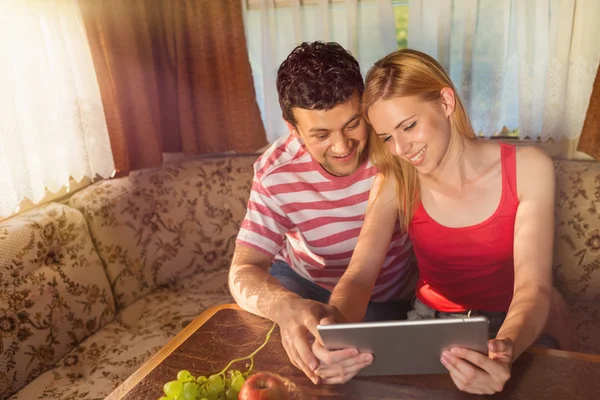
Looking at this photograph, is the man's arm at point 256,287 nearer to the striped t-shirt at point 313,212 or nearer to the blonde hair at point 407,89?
the striped t-shirt at point 313,212

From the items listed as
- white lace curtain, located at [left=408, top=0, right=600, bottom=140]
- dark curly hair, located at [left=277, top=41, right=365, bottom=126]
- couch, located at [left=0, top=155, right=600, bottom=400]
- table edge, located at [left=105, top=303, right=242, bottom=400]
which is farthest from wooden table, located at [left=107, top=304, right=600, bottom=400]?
white lace curtain, located at [left=408, top=0, right=600, bottom=140]

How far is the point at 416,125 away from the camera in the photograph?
1.33 meters

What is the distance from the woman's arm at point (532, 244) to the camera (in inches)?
45.8

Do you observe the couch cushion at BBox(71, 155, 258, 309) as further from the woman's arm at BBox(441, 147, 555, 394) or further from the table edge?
the woman's arm at BBox(441, 147, 555, 394)

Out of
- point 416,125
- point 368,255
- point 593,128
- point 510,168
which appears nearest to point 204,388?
point 368,255

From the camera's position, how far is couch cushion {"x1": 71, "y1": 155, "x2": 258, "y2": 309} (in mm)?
2262

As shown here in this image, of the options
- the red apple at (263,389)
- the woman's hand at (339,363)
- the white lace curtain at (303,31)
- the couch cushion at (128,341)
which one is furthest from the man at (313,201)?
the white lace curtain at (303,31)

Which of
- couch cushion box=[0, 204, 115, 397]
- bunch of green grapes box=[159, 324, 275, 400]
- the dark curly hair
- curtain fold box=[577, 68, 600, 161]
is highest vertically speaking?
the dark curly hair

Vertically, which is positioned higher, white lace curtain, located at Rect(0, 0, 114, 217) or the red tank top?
white lace curtain, located at Rect(0, 0, 114, 217)

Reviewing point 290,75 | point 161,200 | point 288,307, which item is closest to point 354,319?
point 288,307

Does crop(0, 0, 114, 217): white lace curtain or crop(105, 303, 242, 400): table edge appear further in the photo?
crop(0, 0, 114, 217): white lace curtain

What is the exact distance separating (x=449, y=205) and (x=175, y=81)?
1.51 metres

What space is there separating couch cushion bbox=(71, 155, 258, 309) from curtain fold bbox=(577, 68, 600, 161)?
51.6 inches

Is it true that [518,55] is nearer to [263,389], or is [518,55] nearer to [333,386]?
[333,386]
